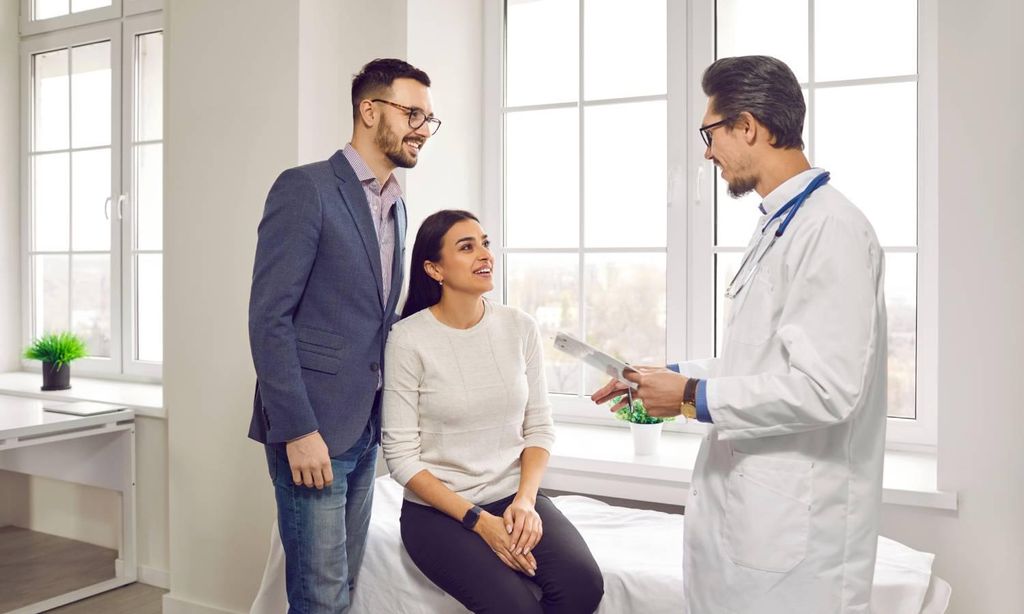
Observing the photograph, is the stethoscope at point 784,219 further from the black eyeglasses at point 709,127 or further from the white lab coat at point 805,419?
the black eyeglasses at point 709,127

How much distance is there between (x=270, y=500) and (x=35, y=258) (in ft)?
7.81

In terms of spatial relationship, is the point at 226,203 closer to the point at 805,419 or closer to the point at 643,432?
the point at 643,432

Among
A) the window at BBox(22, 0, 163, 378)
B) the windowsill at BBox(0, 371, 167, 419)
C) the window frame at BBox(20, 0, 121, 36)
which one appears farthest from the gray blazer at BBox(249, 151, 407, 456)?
the window frame at BBox(20, 0, 121, 36)

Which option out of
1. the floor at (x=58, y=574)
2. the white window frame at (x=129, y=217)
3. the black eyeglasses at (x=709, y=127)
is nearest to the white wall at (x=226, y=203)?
the floor at (x=58, y=574)

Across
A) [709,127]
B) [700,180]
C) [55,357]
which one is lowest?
[55,357]

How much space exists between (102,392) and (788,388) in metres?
3.19

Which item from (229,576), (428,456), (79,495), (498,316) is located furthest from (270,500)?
(79,495)

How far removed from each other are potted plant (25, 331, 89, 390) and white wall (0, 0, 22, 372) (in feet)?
2.40

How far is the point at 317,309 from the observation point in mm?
1840

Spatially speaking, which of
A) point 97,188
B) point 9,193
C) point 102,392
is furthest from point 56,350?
point 9,193

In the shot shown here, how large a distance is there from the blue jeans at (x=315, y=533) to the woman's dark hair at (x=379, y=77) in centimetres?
82

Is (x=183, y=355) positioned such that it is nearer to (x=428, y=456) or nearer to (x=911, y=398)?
(x=428, y=456)

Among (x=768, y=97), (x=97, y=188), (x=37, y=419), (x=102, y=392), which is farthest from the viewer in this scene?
(x=97, y=188)

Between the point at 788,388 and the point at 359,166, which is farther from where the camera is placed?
the point at 359,166
